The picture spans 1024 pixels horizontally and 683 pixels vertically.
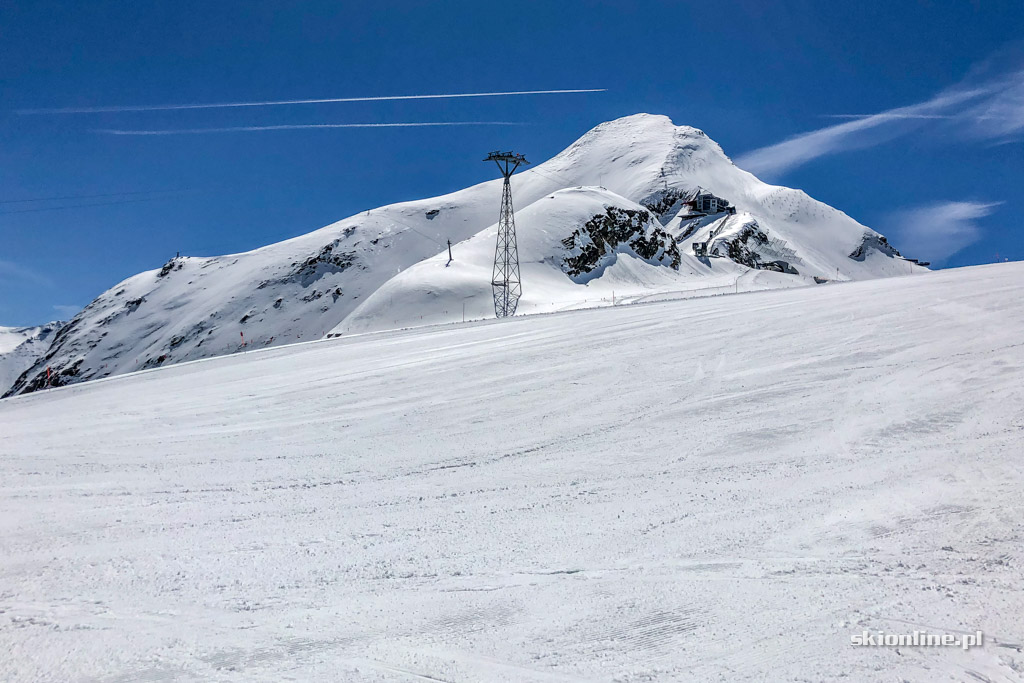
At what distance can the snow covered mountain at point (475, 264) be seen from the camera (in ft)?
239

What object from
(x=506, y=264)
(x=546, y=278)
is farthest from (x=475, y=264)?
(x=506, y=264)

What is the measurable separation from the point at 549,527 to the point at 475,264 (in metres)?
73.4

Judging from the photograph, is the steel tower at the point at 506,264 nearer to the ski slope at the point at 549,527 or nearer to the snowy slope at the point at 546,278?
the snowy slope at the point at 546,278

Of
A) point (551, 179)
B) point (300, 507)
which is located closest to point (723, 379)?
point (300, 507)

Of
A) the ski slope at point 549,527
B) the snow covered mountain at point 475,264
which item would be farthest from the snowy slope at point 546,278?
the ski slope at point 549,527

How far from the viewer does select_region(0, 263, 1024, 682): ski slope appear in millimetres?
3803

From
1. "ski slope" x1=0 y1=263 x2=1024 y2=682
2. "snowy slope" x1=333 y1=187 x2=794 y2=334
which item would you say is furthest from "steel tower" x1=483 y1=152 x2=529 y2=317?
"ski slope" x1=0 y1=263 x2=1024 y2=682

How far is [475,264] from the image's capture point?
77938 mm

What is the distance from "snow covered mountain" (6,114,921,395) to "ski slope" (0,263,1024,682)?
1618 inches

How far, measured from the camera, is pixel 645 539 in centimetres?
522

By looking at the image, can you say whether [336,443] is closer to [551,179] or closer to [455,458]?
[455,458]

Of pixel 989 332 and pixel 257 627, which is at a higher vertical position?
pixel 989 332

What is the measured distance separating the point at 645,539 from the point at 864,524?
181cm

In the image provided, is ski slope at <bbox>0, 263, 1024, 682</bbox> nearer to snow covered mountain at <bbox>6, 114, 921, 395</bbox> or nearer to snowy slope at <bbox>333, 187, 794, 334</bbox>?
snow covered mountain at <bbox>6, 114, 921, 395</bbox>
